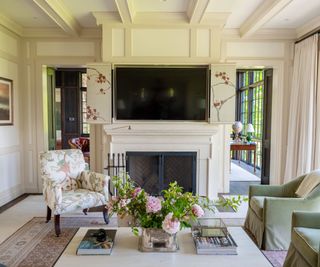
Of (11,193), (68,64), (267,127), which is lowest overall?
(11,193)

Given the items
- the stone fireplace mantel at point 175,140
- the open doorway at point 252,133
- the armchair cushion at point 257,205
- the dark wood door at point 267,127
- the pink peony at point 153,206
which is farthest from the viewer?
the open doorway at point 252,133

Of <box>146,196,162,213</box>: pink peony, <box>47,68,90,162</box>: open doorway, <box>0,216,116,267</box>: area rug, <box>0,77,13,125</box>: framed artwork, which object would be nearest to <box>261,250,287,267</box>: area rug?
<box>146,196,162,213</box>: pink peony

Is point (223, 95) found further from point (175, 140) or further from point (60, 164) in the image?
point (60, 164)

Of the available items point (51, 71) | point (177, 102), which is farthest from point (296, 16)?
point (51, 71)

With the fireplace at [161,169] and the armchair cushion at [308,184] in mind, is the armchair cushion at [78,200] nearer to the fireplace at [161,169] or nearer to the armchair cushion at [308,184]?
the fireplace at [161,169]

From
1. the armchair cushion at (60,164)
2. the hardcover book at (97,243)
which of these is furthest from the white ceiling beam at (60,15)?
the hardcover book at (97,243)

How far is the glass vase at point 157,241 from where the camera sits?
2113 mm

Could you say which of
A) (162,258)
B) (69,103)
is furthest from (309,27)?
(69,103)

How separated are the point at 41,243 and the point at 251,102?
7136 millimetres

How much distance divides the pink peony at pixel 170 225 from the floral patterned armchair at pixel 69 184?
1.72 m

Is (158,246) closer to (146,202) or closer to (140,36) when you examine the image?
(146,202)

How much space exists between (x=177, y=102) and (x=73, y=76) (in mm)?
5426

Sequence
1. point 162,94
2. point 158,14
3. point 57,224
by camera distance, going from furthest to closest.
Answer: point 162,94, point 158,14, point 57,224

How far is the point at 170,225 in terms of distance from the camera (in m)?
2.03
